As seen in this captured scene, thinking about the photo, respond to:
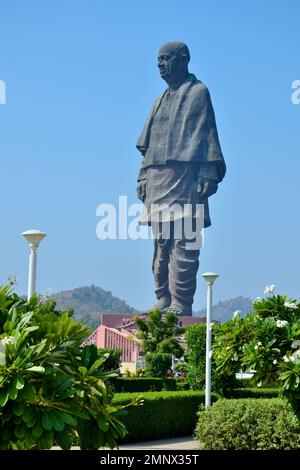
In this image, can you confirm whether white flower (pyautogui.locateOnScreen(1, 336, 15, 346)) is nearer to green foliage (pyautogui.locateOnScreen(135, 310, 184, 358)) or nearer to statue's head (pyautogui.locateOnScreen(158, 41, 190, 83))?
green foliage (pyautogui.locateOnScreen(135, 310, 184, 358))

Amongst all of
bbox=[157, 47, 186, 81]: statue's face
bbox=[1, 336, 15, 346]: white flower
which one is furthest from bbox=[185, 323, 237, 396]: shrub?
bbox=[157, 47, 186, 81]: statue's face

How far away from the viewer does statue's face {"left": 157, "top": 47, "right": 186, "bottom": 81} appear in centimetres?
4450

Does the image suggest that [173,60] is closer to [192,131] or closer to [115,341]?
[192,131]

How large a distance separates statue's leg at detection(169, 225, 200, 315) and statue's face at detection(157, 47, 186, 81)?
940 cm

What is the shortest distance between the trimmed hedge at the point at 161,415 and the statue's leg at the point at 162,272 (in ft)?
98.5

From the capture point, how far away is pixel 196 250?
43844 millimetres

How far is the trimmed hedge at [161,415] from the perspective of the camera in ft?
39.2

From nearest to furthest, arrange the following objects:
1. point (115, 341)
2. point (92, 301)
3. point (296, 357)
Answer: point (296, 357), point (115, 341), point (92, 301)

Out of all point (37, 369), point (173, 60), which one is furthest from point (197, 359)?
point (173, 60)

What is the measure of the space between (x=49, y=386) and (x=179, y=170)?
132 ft

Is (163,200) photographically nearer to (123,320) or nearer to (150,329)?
(123,320)

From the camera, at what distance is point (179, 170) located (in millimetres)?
43969

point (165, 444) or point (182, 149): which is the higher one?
point (182, 149)

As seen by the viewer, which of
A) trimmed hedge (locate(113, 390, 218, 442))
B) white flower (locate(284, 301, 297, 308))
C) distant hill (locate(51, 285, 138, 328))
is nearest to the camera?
white flower (locate(284, 301, 297, 308))
